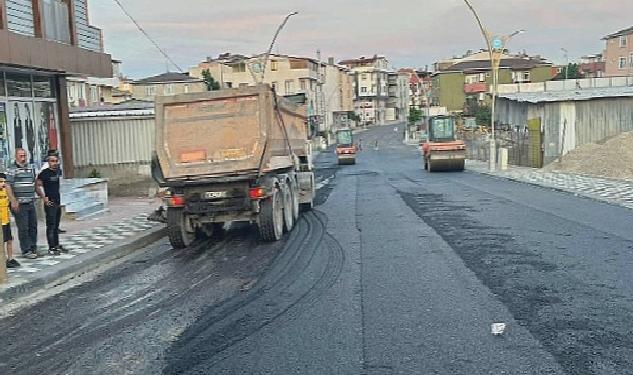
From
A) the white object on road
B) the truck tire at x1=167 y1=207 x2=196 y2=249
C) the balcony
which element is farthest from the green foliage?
the white object on road

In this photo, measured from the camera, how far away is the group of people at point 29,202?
11250 mm

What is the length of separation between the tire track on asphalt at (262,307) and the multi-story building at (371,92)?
140 metres

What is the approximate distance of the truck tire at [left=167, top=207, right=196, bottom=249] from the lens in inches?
524

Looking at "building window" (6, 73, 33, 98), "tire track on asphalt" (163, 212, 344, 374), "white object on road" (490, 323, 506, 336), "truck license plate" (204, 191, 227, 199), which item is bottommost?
"tire track on asphalt" (163, 212, 344, 374)

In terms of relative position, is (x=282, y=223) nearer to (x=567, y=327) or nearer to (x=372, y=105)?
(x=567, y=327)

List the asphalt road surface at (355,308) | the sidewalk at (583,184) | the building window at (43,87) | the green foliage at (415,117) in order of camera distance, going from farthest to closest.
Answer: the green foliage at (415,117), the building window at (43,87), the sidewalk at (583,184), the asphalt road surface at (355,308)

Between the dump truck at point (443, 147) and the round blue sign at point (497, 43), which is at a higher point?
the round blue sign at point (497, 43)

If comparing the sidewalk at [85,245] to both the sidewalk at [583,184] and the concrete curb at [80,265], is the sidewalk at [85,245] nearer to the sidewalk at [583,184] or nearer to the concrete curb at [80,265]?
the concrete curb at [80,265]

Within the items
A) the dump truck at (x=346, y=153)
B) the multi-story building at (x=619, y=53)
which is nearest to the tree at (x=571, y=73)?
the multi-story building at (x=619, y=53)

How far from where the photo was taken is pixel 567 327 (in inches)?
272

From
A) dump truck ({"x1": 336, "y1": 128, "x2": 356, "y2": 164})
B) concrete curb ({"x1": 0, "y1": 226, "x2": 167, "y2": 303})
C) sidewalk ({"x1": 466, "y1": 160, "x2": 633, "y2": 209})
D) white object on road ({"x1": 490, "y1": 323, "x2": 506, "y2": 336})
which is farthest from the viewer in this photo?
dump truck ({"x1": 336, "y1": 128, "x2": 356, "y2": 164})

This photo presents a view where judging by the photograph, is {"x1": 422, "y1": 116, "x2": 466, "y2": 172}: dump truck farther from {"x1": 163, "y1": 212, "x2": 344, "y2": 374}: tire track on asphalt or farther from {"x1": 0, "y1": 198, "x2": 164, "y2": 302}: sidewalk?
{"x1": 163, "y1": 212, "x2": 344, "y2": 374}: tire track on asphalt

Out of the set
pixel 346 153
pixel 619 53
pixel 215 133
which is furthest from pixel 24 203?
pixel 619 53

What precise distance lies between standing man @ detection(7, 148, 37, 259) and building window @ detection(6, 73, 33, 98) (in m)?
7.75
